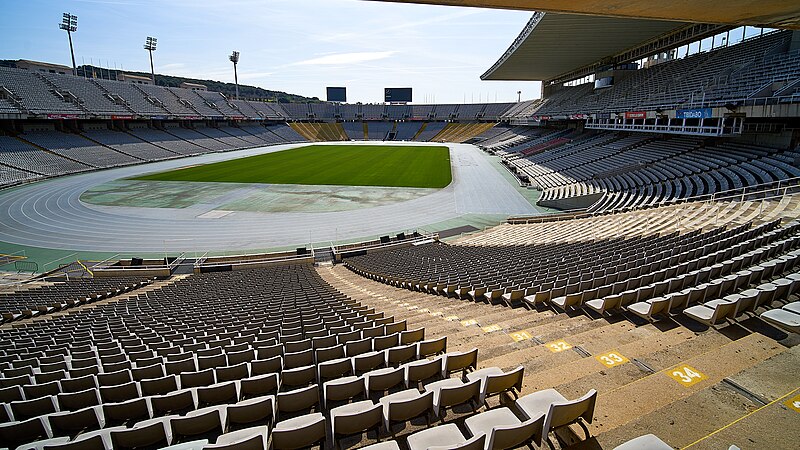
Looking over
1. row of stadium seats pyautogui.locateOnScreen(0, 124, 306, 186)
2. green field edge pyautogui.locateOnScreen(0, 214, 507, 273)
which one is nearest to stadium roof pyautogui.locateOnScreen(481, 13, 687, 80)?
green field edge pyautogui.locateOnScreen(0, 214, 507, 273)

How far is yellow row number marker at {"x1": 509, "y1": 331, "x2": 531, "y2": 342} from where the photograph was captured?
7016mm

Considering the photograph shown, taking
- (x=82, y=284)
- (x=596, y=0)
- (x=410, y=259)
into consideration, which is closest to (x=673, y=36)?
(x=410, y=259)

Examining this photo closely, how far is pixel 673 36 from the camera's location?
39000mm

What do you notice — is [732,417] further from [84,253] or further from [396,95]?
[396,95]

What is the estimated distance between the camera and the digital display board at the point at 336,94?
408 ft

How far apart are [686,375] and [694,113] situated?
95.8 feet

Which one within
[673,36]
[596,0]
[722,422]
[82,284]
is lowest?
[82,284]

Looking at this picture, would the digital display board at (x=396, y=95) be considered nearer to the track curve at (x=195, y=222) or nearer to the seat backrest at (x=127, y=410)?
the track curve at (x=195, y=222)

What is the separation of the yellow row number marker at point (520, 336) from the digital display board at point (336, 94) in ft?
414

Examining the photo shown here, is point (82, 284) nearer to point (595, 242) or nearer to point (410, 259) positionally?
point (410, 259)

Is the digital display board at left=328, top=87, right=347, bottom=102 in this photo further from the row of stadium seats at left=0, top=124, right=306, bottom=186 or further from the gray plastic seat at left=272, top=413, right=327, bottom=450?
the gray plastic seat at left=272, top=413, right=327, bottom=450

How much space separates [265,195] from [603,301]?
108 feet

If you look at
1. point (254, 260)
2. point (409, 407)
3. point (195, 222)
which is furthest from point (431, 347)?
point (195, 222)

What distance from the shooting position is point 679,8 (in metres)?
3.56
